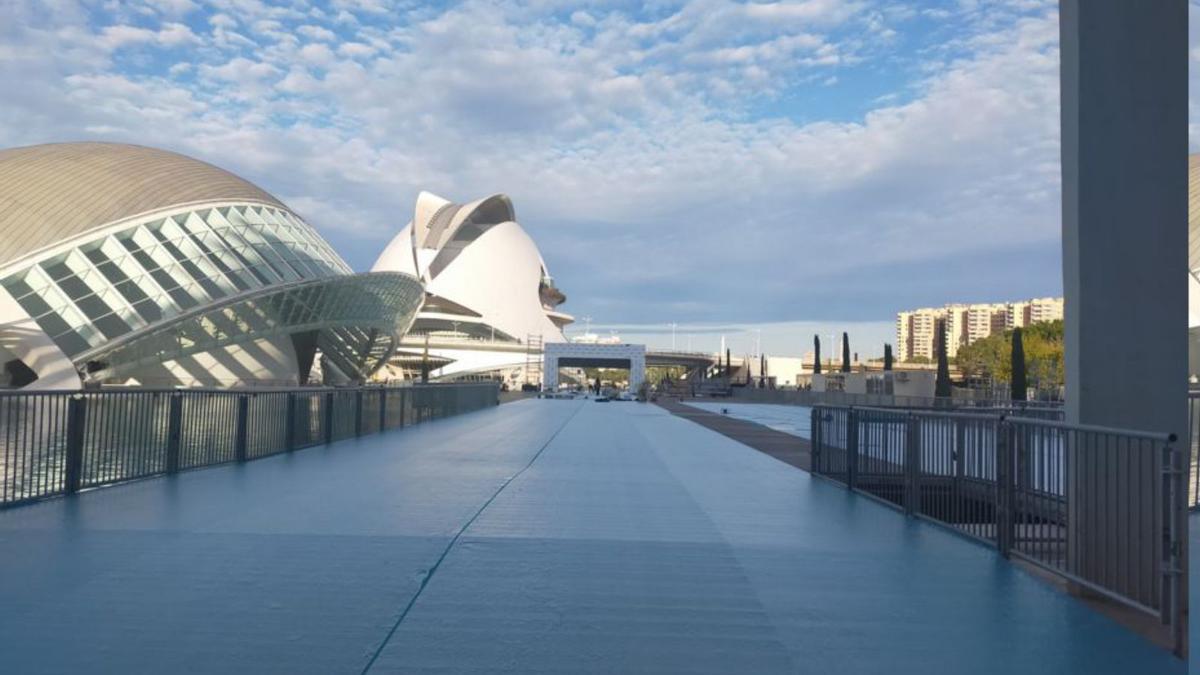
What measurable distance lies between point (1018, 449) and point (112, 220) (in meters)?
43.2

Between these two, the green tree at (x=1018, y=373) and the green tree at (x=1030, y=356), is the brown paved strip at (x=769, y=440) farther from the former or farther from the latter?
the green tree at (x=1030, y=356)

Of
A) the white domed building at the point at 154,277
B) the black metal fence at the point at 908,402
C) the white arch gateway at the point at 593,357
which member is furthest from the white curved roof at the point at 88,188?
the black metal fence at the point at 908,402

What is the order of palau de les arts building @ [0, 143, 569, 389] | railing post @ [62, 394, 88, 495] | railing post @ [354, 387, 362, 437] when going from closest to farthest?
railing post @ [62, 394, 88, 495]
railing post @ [354, 387, 362, 437]
palau de les arts building @ [0, 143, 569, 389]

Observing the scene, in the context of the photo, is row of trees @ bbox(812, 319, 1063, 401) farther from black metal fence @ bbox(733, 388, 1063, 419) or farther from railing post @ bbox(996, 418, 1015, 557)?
railing post @ bbox(996, 418, 1015, 557)

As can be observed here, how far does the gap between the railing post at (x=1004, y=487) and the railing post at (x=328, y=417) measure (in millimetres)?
12337

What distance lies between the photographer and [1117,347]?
572 cm

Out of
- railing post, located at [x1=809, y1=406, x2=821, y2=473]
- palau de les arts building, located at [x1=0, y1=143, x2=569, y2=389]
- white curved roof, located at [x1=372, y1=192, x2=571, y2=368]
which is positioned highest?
white curved roof, located at [x1=372, y1=192, x2=571, y2=368]

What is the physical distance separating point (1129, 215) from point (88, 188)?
160 ft

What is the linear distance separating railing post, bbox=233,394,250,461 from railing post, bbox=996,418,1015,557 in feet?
32.3

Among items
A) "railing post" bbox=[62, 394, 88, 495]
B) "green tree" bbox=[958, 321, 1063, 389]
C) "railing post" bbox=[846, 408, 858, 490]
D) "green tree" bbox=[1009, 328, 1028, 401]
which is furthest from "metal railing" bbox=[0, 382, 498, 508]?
"green tree" bbox=[958, 321, 1063, 389]

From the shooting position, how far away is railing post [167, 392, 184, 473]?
11.4m

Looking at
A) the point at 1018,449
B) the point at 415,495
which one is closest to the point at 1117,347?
the point at 1018,449

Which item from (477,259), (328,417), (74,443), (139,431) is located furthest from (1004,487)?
(477,259)

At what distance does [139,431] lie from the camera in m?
10.8
